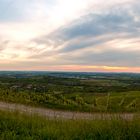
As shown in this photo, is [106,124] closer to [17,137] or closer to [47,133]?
[47,133]

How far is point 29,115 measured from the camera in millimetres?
9727

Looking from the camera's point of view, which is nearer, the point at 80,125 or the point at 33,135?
the point at 33,135

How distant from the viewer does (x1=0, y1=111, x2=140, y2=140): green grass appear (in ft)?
25.3

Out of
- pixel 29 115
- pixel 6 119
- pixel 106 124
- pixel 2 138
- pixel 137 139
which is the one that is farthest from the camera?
pixel 29 115

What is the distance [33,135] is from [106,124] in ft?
6.52

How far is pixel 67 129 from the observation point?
8.38 meters

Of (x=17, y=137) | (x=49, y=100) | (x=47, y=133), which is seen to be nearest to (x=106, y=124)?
(x=47, y=133)

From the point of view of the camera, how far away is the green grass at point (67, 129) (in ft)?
25.3

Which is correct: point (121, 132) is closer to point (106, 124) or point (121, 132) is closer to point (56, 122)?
point (106, 124)

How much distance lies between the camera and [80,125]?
8688 mm

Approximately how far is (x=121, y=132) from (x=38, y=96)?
15.8 m

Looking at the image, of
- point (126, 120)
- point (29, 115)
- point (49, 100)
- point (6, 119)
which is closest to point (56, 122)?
point (29, 115)

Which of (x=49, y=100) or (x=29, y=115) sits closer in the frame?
(x=29, y=115)

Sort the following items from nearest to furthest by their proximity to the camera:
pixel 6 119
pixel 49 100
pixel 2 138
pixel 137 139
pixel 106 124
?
1. pixel 2 138
2. pixel 137 139
3. pixel 106 124
4. pixel 6 119
5. pixel 49 100
